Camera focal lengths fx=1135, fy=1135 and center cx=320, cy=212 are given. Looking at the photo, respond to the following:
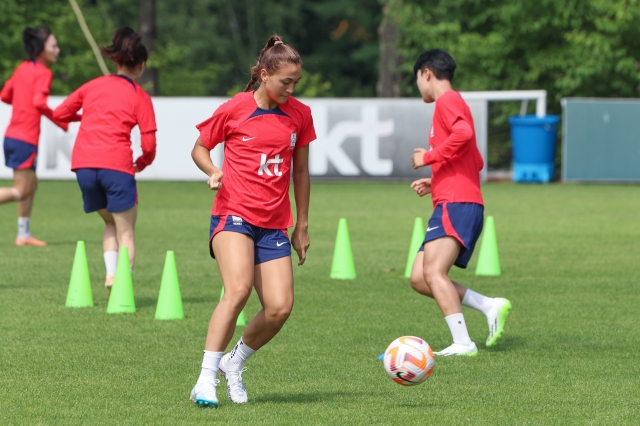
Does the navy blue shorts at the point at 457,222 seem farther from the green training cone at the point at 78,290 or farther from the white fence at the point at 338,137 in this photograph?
the white fence at the point at 338,137

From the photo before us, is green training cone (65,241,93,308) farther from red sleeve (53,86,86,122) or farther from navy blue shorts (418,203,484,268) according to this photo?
A: navy blue shorts (418,203,484,268)

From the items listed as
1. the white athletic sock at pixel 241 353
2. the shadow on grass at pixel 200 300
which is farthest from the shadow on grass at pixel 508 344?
the shadow on grass at pixel 200 300

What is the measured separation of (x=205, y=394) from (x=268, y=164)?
1181 mm

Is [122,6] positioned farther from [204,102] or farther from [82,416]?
[82,416]

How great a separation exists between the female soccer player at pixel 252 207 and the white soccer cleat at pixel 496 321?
2.05 m

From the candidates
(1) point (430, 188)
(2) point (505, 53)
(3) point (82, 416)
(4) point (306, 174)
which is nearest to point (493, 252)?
(1) point (430, 188)

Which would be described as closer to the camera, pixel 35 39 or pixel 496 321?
pixel 496 321

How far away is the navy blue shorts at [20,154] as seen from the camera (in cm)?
1286

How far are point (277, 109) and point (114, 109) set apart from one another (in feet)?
11.6

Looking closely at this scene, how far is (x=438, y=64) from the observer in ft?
23.9

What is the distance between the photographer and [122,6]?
177 ft

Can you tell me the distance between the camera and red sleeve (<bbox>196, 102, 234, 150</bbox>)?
5.71 m

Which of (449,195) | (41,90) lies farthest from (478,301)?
(41,90)

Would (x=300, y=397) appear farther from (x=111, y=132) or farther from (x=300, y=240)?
(x=111, y=132)
